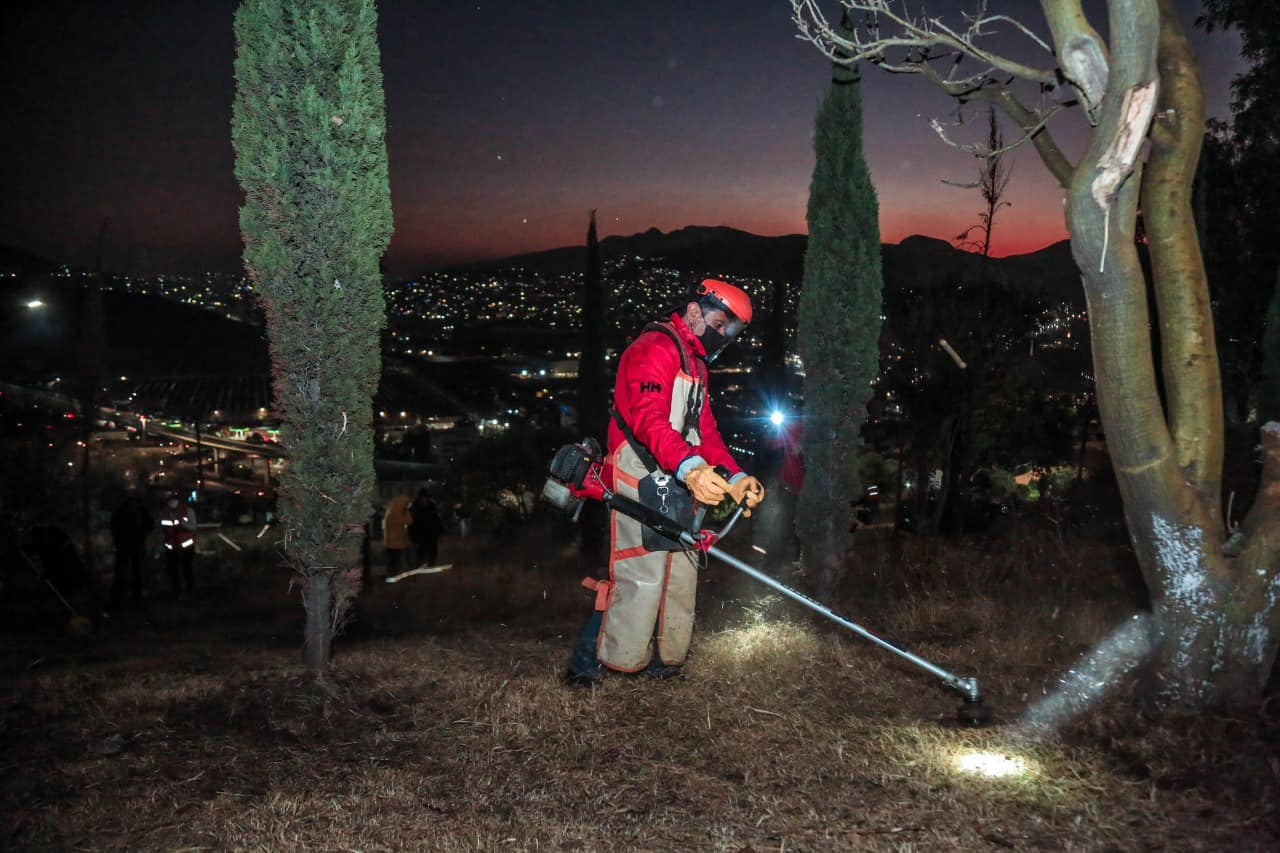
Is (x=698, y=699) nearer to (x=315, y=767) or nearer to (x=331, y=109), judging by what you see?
(x=315, y=767)

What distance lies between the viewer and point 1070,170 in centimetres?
461

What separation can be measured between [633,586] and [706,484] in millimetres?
960

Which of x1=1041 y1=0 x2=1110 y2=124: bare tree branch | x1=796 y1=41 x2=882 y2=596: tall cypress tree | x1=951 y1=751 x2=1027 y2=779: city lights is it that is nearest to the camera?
x1=951 y1=751 x2=1027 y2=779: city lights

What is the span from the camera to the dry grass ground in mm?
3295

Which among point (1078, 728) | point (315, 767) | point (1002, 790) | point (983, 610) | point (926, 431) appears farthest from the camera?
point (926, 431)

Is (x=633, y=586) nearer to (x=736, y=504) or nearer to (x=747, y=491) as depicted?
(x=736, y=504)

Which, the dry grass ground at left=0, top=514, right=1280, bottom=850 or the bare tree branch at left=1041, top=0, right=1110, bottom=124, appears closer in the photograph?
the dry grass ground at left=0, top=514, right=1280, bottom=850

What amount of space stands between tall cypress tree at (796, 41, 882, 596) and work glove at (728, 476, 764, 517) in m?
6.52

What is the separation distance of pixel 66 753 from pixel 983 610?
19.8 ft

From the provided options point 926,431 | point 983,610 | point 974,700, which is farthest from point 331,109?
point 926,431

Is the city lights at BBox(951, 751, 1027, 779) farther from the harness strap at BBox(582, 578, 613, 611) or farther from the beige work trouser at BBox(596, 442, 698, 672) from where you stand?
the harness strap at BBox(582, 578, 613, 611)

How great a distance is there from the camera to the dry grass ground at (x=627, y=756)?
3295 millimetres

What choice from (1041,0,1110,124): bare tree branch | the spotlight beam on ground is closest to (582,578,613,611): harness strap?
the spotlight beam on ground

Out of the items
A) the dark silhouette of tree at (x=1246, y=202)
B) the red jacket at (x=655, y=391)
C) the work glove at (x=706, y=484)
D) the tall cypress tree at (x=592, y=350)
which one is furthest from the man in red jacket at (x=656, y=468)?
the tall cypress tree at (x=592, y=350)
